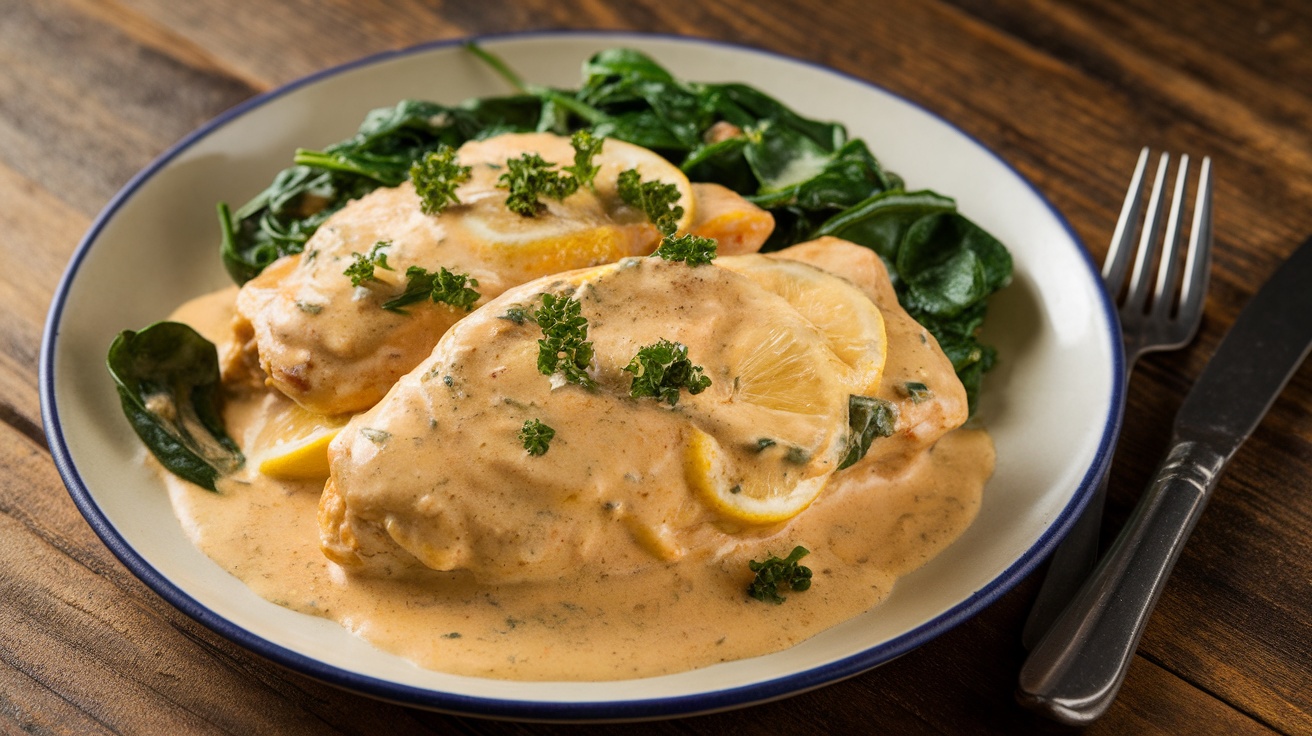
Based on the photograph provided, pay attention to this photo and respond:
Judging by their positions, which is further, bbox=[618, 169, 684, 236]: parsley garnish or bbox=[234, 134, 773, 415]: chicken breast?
bbox=[618, 169, 684, 236]: parsley garnish

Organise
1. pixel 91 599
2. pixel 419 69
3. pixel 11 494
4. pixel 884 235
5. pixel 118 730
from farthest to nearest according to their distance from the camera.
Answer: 1. pixel 419 69
2. pixel 884 235
3. pixel 11 494
4. pixel 91 599
5. pixel 118 730

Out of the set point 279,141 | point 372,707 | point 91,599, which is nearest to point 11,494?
point 91,599

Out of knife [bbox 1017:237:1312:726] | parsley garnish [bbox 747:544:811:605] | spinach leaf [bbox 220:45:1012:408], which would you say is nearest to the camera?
knife [bbox 1017:237:1312:726]

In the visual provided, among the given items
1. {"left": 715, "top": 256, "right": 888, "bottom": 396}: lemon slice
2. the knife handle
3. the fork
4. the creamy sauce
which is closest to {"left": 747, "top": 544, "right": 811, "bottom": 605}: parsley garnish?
the creamy sauce

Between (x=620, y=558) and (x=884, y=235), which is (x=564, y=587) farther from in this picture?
(x=884, y=235)

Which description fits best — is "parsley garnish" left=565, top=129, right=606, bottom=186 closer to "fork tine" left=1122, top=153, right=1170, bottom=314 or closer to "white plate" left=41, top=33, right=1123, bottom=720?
"white plate" left=41, top=33, right=1123, bottom=720

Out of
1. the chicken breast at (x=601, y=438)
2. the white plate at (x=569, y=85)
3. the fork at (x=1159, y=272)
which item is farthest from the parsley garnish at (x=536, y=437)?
the fork at (x=1159, y=272)
